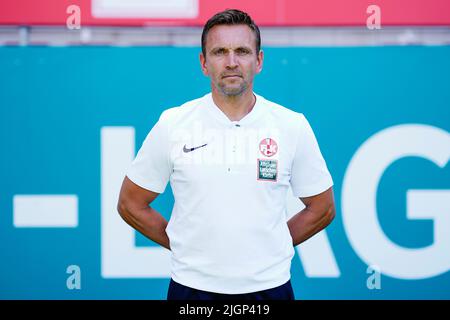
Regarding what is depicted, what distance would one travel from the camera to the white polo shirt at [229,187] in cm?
140

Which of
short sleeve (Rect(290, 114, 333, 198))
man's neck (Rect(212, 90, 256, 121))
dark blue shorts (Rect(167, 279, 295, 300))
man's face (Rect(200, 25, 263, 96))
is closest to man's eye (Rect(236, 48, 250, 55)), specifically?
man's face (Rect(200, 25, 263, 96))

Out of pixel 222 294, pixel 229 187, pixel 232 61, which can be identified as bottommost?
pixel 222 294

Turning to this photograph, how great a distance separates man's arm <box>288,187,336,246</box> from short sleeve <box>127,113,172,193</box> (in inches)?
17.2

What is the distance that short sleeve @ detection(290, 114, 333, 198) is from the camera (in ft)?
5.04

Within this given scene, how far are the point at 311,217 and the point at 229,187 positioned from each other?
0.40 meters

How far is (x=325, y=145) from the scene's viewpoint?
2371 millimetres

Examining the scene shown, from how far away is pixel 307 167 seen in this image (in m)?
1.56

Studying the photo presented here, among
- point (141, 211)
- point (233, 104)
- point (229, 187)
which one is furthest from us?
point (141, 211)

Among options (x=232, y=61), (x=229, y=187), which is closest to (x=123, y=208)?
(x=229, y=187)

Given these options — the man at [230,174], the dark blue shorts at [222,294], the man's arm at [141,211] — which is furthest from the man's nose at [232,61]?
the dark blue shorts at [222,294]

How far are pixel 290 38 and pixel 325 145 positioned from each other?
48 centimetres

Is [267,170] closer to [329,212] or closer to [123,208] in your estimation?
[329,212]
